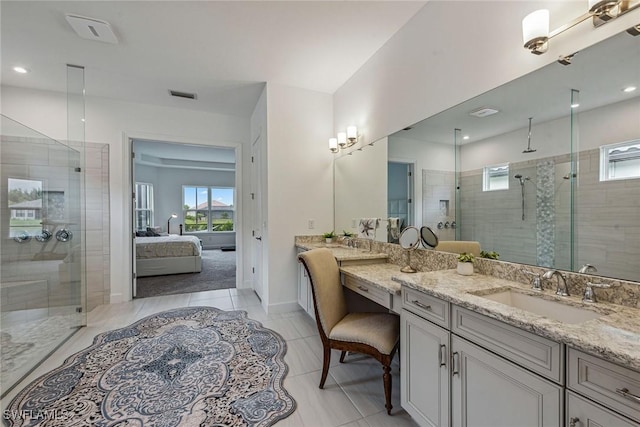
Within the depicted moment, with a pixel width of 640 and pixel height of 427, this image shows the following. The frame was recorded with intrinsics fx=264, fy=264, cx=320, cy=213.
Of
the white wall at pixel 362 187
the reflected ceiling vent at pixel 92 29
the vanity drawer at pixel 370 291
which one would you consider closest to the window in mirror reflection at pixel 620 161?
the vanity drawer at pixel 370 291

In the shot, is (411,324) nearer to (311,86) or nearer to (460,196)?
(460,196)

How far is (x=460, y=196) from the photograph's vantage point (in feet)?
6.26

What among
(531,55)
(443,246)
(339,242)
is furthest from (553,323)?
(339,242)

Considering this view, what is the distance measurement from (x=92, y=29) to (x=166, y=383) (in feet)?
9.90

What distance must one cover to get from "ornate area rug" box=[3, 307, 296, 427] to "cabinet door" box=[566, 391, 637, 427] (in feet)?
4.67

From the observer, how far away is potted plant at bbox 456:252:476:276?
1631 mm

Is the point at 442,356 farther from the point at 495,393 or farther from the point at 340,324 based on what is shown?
the point at 340,324

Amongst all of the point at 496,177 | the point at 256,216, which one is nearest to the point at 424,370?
the point at 496,177

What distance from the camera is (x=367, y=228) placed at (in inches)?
115

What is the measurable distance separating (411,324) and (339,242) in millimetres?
1920

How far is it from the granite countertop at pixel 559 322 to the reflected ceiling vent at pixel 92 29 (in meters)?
3.17

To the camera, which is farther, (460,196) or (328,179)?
(328,179)

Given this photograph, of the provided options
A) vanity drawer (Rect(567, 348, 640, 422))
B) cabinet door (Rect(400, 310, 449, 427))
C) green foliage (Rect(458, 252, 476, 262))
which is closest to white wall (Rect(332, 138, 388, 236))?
green foliage (Rect(458, 252, 476, 262))

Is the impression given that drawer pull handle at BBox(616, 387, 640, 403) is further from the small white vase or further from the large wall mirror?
the small white vase
